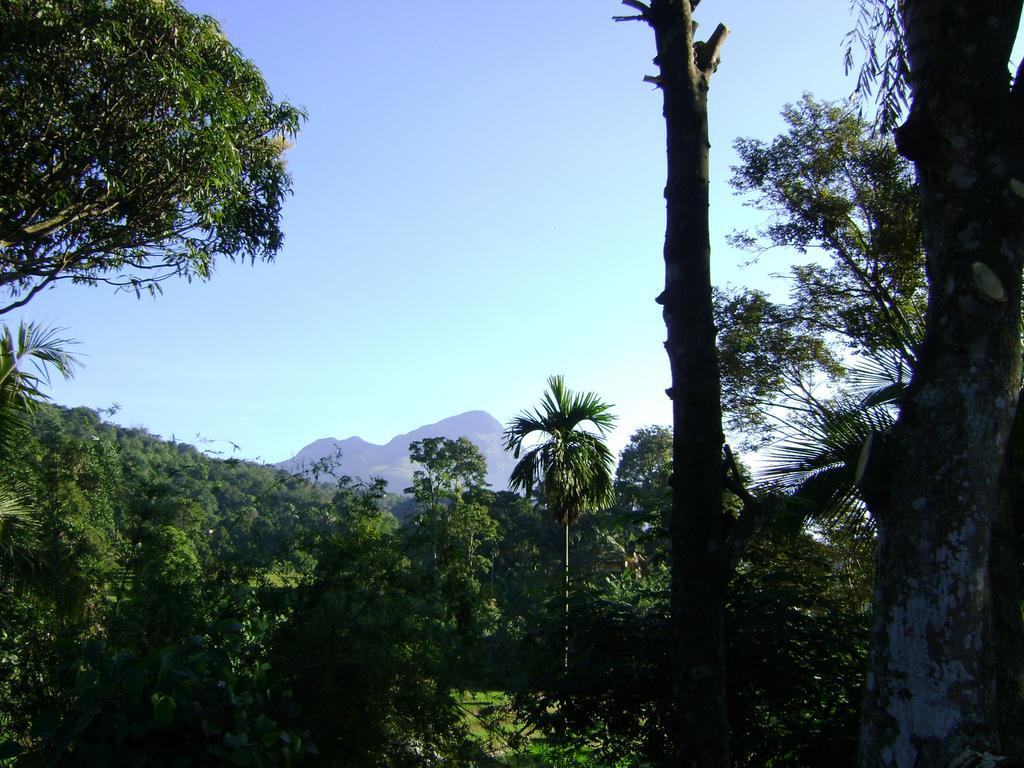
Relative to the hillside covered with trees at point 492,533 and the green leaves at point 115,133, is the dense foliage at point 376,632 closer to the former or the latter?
the hillside covered with trees at point 492,533

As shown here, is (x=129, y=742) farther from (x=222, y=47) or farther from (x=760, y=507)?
(x=222, y=47)

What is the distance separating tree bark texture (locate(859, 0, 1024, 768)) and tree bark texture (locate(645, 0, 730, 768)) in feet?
2.99

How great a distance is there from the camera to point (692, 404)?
410cm

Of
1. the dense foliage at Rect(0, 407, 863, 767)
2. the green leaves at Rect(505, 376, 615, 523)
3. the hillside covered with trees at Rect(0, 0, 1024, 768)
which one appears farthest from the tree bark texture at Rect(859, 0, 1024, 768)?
the green leaves at Rect(505, 376, 615, 523)

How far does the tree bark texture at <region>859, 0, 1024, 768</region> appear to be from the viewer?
2.73 metres

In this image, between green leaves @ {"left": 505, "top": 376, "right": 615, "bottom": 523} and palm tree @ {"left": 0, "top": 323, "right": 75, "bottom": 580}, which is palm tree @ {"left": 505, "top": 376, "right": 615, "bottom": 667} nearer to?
green leaves @ {"left": 505, "top": 376, "right": 615, "bottom": 523}

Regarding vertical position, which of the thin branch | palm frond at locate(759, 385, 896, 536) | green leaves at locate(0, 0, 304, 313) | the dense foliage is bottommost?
the dense foliage

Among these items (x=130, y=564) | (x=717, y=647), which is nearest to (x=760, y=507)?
(x=717, y=647)

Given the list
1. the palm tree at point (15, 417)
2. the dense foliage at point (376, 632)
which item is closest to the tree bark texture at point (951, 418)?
the dense foliage at point (376, 632)

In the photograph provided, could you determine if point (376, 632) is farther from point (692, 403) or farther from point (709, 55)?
point (709, 55)

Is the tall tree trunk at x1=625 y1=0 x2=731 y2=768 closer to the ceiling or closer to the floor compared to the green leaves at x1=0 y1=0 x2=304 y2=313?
closer to the floor

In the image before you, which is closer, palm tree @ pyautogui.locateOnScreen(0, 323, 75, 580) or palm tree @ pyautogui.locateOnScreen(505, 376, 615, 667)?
palm tree @ pyautogui.locateOnScreen(0, 323, 75, 580)

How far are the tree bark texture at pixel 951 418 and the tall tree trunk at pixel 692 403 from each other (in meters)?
0.91

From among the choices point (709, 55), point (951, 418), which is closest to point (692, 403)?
point (951, 418)
